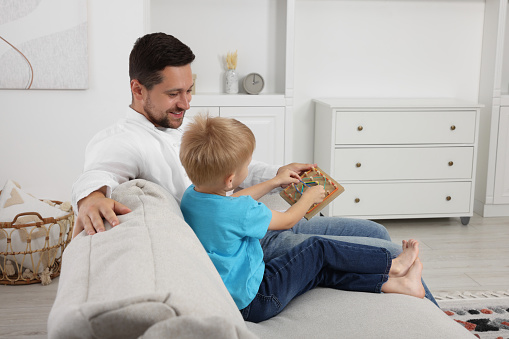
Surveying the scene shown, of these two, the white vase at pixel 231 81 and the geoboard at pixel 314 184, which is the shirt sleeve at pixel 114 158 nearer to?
the geoboard at pixel 314 184

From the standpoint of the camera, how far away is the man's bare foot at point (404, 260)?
71.5 inches

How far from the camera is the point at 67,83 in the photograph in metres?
3.08

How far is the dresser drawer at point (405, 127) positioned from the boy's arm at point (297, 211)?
1926 millimetres

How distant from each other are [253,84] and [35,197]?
1.61 metres

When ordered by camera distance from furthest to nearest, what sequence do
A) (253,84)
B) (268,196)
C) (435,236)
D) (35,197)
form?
1. (253,84)
2. (435,236)
3. (35,197)
4. (268,196)

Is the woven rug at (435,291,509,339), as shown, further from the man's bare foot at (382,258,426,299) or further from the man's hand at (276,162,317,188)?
the man's hand at (276,162,317,188)

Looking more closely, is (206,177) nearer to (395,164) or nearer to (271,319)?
(271,319)

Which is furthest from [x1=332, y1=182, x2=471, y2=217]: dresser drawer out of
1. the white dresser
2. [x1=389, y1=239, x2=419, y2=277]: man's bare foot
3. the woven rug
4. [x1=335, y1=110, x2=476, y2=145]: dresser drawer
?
[x1=389, y1=239, x2=419, y2=277]: man's bare foot

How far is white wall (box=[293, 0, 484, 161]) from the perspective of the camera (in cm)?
412

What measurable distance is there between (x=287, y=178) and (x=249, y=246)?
0.43 m

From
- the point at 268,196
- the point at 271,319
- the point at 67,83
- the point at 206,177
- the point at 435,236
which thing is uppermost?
the point at 67,83

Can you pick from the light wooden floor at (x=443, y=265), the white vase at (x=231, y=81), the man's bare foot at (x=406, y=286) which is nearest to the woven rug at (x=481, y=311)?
the light wooden floor at (x=443, y=265)

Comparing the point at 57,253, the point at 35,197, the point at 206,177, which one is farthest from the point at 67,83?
the point at 206,177

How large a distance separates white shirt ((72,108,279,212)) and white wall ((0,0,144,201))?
132cm
